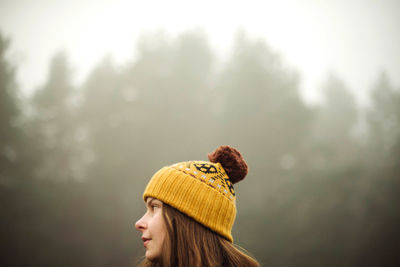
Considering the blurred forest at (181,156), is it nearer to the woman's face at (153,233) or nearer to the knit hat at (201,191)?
the knit hat at (201,191)

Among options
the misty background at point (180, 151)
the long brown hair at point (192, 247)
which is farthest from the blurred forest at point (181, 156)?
the long brown hair at point (192, 247)

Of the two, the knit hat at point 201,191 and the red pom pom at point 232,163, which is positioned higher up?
the red pom pom at point 232,163

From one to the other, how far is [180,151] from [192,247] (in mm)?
10647

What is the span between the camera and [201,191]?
1.61 m

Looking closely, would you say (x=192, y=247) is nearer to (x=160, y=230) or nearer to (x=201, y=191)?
(x=160, y=230)

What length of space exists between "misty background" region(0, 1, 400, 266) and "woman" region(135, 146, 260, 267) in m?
8.64

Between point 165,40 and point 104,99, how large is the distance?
5.12 metres

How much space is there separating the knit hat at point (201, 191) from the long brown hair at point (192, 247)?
0.05 metres

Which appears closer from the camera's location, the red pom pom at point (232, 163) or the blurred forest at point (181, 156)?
the red pom pom at point (232, 163)

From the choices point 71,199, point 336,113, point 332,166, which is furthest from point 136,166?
point 336,113

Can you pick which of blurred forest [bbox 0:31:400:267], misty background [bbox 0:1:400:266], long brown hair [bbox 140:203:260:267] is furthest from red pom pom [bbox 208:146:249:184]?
blurred forest [bbox 0:31:400:267]

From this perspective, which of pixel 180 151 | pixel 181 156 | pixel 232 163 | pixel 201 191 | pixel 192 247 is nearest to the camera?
pixel 192 247

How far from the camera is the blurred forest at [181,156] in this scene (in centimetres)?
1013

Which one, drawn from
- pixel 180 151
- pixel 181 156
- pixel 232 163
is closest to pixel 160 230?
pixel 232 163
